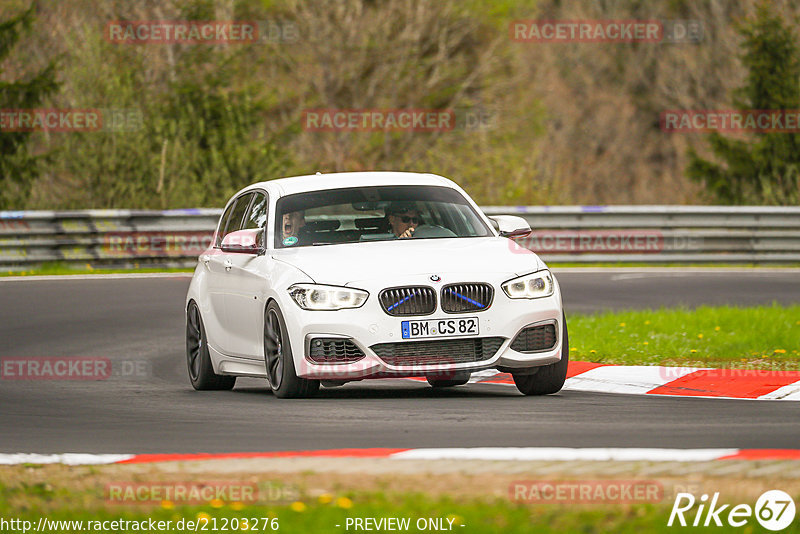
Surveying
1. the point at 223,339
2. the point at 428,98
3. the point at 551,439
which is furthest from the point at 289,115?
the point at 551,439

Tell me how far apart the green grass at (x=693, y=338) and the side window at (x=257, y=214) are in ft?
10.4

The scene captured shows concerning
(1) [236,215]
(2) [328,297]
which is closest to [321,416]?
(2) [328,297]

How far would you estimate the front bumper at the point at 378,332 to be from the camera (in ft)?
32.7

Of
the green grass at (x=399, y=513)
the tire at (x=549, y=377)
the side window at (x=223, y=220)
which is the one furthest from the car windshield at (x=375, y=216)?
the green grass at (x=399, y=513)

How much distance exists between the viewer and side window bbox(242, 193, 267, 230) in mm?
11743

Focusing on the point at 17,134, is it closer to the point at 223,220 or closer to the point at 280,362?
the point at 223,220

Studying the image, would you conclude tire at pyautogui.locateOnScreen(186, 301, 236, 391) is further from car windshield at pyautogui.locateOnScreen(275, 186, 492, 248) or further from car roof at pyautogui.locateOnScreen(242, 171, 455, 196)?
car windshield at pyautogui.locateOnScreen(275, 186, 492, 248)

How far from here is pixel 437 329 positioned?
9.98m

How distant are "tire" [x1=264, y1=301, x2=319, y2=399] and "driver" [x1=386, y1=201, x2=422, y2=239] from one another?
1.17 metres

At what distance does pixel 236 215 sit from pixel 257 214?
2.81 feet

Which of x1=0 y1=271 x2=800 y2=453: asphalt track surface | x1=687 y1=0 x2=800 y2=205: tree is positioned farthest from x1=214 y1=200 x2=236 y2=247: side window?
x1=687 y1=0 x2=800 y2=205: tree

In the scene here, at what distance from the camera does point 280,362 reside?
10477mm

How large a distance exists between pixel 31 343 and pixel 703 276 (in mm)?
12516

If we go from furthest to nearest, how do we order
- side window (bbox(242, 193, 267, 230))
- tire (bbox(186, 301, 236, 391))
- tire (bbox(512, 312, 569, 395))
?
tire (bbox(186, 301, 236, 391)) < side window (bbox(242, 193, 267, 230)) < tire (bbox(512, 312, 569, 395))
